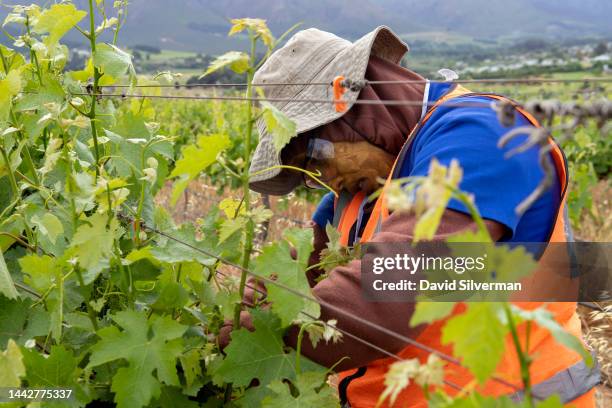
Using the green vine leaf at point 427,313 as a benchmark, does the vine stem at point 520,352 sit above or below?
below

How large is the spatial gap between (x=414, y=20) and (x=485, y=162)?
137 m

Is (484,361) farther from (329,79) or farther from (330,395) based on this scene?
(329,79)

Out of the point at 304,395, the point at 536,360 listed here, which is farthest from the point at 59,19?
the point at 536,360

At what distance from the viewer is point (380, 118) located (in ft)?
5.72

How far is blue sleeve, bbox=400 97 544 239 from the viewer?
4.56 feet

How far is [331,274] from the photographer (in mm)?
1438

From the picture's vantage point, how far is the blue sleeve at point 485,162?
4.56 feet

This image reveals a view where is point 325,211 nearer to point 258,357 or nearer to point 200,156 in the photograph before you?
point 258,357

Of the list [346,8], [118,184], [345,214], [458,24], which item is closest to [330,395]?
[118,184]

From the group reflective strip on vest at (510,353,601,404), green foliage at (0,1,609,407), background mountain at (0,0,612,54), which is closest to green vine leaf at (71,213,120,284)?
green foliage at (0,1,609,407)

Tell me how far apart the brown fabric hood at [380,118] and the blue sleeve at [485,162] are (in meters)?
0.23

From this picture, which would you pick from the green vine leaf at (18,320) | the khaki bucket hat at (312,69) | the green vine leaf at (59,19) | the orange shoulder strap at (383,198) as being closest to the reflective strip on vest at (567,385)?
the orange shoulder strap at (383,198)

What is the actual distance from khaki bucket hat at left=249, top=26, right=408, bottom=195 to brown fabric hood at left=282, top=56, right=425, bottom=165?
2.1 inches

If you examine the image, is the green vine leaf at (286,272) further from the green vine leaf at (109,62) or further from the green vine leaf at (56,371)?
the green vine leaf at (109,62)
